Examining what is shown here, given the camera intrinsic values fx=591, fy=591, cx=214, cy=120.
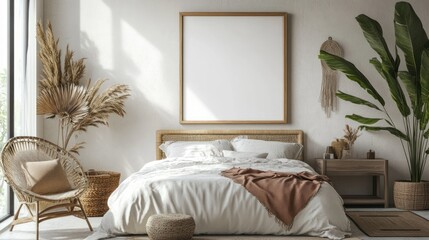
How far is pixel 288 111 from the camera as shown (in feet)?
23.3

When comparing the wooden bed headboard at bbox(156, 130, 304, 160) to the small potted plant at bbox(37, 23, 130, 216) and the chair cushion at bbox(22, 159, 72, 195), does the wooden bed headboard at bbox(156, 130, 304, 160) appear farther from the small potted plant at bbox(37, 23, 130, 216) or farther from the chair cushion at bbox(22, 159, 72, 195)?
the chair cushion at bbox(22, 159, 72, 195)

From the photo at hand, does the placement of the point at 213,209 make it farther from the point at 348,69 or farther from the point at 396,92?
the point at 396,92

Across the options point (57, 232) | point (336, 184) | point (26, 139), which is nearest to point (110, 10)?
point (26, 139)

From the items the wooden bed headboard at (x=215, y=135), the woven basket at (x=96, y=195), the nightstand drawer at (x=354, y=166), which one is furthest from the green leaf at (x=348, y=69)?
the woven basket at (x=96, y=195)

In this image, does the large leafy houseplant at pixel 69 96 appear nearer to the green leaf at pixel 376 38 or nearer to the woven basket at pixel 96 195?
the woven basket at pixel 96 195

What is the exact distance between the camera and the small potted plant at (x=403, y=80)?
6438 mm

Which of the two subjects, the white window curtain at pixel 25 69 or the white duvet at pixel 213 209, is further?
the white window curtain at pixel 25 69

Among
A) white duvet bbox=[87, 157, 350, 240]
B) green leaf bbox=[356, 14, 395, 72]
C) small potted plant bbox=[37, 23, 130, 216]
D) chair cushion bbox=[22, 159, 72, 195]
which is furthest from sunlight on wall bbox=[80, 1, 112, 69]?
green leaf bbox=[356, 14, 395, 72]

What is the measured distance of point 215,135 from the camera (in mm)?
7035

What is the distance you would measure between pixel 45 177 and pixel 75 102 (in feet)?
4.83

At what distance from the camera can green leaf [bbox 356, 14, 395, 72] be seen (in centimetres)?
661

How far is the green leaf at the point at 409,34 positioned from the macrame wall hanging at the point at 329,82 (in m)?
0.80

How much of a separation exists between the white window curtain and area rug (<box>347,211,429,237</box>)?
138 inches

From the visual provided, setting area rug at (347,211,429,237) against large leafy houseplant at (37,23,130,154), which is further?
large leafy houseplant at (37,23,130,154)
